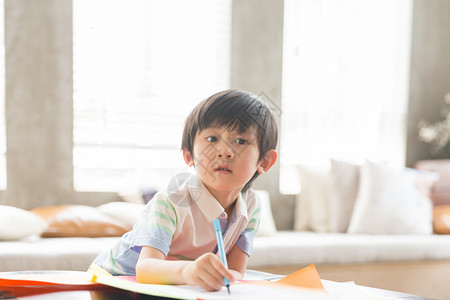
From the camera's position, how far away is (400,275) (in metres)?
2.38

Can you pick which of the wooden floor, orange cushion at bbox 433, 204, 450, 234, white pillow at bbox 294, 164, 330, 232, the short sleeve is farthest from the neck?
orange cushion at bbox 433, 204, 450, 234

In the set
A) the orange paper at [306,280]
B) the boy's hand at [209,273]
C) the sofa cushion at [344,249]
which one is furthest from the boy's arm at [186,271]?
the sofa cushion at [344,249]

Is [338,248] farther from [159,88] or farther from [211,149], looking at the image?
[211,149]

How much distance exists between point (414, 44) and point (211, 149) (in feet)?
10.1

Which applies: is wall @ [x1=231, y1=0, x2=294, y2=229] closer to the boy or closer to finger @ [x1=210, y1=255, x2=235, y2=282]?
the boy

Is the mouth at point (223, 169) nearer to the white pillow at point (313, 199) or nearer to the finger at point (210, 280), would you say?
the finger at point (210, 280)

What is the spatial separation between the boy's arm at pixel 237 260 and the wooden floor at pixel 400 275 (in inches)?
51.1

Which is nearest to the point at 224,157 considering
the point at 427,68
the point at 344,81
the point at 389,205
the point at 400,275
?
the point at 400,275

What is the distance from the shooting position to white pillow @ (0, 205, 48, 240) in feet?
6.89

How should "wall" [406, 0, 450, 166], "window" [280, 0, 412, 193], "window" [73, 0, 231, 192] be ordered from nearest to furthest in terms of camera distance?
"window" [73, 0, 231, 192]
"window" [280, 0, 412, 193]
"wall" [406, 0, 450, 166]

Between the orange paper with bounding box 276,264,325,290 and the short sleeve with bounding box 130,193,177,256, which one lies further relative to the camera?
the short sleeve with bounding box 130,193,177,256

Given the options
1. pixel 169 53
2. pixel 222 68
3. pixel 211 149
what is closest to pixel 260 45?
pixel 222 68

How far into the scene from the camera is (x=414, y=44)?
11.2 feet

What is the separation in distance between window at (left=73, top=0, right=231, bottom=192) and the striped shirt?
174 cm
